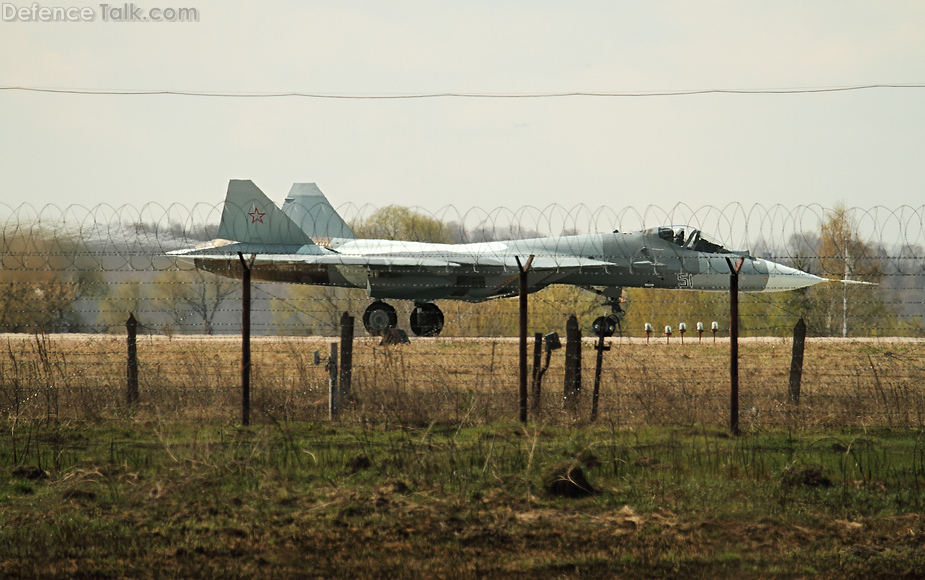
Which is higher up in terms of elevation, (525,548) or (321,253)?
(321,253)

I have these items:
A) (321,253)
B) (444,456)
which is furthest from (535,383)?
(321,253)

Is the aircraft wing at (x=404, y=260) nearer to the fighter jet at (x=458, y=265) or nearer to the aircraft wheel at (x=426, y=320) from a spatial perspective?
the fighter jet at (x=458, y=265)

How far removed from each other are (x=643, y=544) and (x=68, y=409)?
834 cm

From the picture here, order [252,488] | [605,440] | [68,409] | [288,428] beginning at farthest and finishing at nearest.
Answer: [68,409] < [288,428] < [605,440] < [252,488]

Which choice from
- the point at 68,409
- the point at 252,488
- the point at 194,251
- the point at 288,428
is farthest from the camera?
the point at 194,251

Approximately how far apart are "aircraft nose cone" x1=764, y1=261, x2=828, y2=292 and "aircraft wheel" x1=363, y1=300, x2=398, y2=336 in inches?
428

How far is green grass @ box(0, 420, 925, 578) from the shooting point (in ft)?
21.0

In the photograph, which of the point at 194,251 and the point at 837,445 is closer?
the point at 837,445

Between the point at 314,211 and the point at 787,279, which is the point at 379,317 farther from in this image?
the point at 787,279

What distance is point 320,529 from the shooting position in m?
7.17

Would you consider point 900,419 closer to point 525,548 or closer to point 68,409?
point 525,548

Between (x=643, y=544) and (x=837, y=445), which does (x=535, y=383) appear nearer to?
(x=837, y=445)

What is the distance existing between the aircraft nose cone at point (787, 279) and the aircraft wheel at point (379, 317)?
10.9 metres

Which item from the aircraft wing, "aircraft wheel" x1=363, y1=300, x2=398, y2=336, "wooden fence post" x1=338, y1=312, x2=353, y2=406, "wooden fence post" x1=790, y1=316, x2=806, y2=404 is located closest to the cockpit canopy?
the aircraft wing
